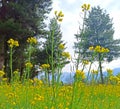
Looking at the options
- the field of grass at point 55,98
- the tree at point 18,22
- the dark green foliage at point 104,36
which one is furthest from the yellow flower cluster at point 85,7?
the dark green foliage at point 104,36

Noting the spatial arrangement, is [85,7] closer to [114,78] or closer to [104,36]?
[114,78]

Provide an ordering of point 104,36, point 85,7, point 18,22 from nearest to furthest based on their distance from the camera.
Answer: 1. point 85,7
2. point 18,22
3. point 104,36

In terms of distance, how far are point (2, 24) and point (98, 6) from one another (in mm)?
29624

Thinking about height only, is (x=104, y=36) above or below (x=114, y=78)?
above

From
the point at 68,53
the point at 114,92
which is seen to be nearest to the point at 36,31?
the point at 114,92

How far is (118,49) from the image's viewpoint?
142 ft

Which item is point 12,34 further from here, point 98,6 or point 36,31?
point 98,6

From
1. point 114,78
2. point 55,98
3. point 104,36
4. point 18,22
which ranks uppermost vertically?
point 104,36

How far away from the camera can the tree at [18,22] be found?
62.7ft

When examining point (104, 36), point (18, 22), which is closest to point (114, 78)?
point (18, 22)

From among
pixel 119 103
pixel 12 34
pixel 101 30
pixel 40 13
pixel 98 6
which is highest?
pixel 98 6

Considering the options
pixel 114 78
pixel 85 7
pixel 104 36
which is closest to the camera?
pixel 85 7

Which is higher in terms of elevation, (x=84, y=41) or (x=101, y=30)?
(x=101, y=30)

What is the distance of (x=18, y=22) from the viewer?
65.4 ft
